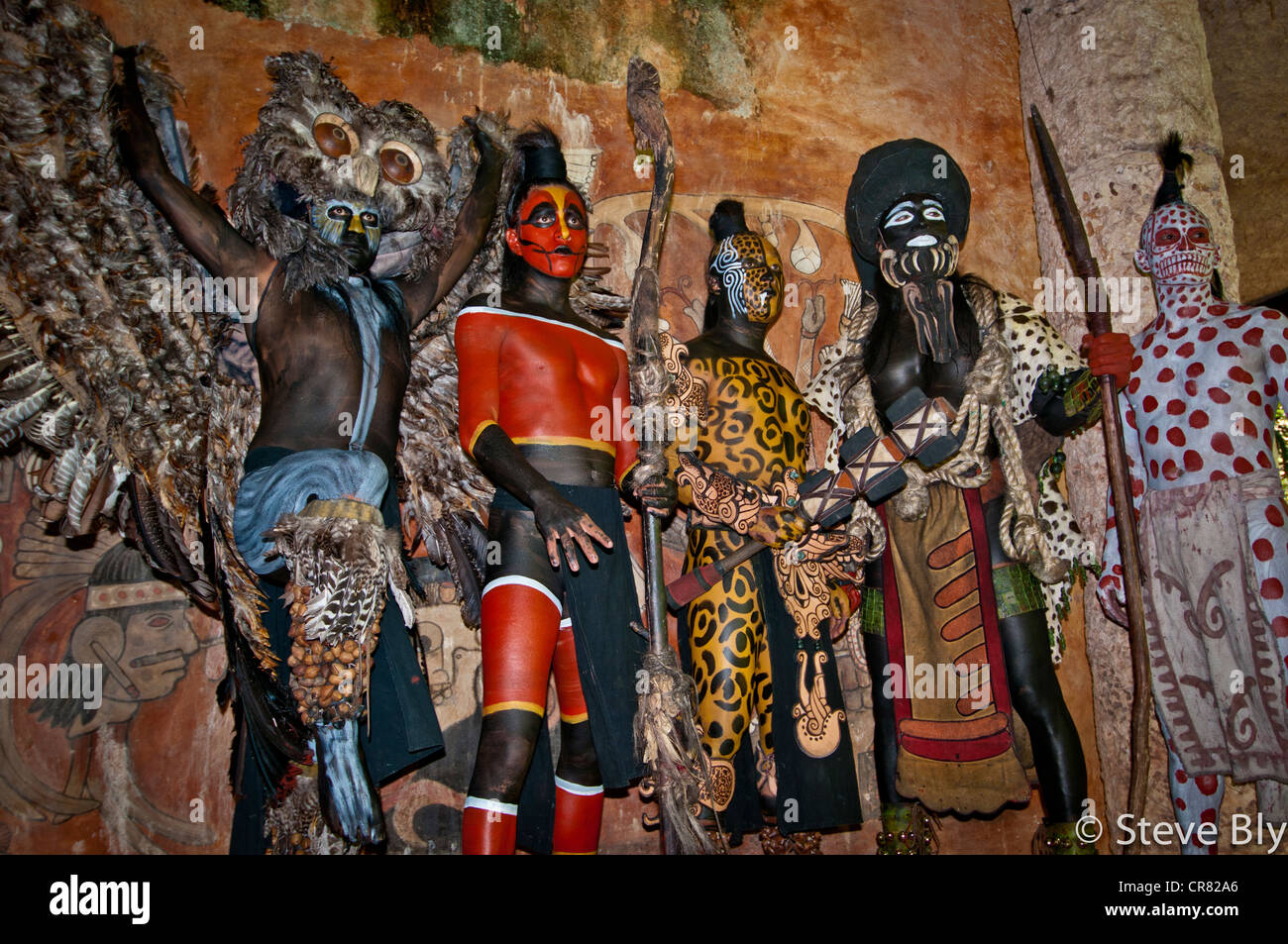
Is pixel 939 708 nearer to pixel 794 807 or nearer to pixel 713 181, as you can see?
pixel 794 807

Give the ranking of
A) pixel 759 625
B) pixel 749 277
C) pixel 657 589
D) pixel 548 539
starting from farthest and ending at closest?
1. pixel 749 277
2. pixel 759 625
3. pixel 657 589
4. pixel 548 539

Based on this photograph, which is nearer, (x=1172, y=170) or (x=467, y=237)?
(x=467, y=237)

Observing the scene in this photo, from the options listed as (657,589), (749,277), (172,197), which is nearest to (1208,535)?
(749,277)

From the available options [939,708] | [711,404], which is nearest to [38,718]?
[711,404]

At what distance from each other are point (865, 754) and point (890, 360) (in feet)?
5.11

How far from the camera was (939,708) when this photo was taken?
132 inches

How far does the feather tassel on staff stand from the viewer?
288 centimetres

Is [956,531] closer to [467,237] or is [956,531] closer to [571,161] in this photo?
[467,237]

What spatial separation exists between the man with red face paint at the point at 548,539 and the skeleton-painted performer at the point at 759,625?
0.28 meters

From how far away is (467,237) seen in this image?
3.51m

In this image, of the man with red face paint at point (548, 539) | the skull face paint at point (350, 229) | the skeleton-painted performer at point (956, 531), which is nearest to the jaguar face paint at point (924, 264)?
the skeleton-painted performer at point (956, 531)

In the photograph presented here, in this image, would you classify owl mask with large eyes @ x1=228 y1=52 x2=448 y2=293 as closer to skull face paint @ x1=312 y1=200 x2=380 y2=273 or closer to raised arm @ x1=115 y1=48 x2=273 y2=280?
skull face paint @ x1=312 y1=200 x2=380 y2=273

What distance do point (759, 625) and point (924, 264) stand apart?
1.38 metres

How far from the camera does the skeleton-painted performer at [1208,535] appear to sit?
3.40 m
